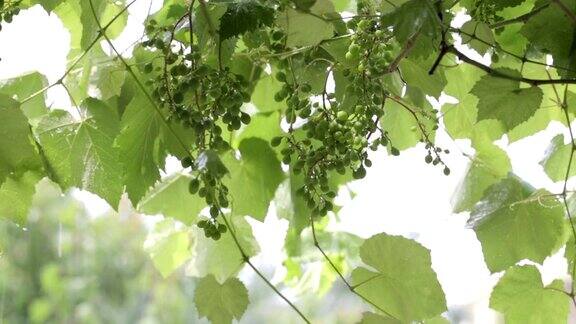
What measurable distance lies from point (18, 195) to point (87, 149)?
9 centimetres

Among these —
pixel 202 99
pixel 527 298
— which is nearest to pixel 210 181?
pixel 202 99

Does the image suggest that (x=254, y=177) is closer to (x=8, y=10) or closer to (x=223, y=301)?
(x=223, y=301)

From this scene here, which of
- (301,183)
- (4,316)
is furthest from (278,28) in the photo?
(4,316)

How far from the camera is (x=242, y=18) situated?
0.52m

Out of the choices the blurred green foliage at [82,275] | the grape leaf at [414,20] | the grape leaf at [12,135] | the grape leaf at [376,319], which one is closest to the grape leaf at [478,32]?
the grape leaf at [414,20]

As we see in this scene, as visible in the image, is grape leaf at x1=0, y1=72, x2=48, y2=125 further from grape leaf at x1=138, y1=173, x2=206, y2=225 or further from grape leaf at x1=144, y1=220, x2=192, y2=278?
grape leaf at x1=144, y1=220, x2=192, y2=278

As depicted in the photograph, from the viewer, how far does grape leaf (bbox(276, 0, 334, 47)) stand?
22.9 inches

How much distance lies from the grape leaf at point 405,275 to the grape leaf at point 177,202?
197 millimetres

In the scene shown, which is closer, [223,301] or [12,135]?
[12,135]

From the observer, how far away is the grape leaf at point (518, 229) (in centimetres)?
75

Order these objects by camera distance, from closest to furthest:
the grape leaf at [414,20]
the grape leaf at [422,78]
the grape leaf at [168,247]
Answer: the grape leaf at [414,20], the grape leaf at [422,78], the grape leaf at [168,247]

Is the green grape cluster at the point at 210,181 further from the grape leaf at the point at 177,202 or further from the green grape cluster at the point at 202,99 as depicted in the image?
the grape leaf at the point at 177,202

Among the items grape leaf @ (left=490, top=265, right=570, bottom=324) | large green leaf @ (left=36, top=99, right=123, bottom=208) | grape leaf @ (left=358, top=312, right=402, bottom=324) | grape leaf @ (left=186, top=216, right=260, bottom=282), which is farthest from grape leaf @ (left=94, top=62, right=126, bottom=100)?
grape leaf @ (left=490, top=265, right=570, bottom=324)

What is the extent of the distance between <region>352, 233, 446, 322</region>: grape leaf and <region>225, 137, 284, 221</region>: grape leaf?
113 mm
